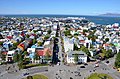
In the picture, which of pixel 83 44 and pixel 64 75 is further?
pixel 83 44

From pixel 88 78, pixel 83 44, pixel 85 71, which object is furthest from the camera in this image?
pixel 83 44

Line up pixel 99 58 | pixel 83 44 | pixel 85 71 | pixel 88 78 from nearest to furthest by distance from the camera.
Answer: pixel 88 78
pixel 85 71
pixel 99 58
pixel 83 44

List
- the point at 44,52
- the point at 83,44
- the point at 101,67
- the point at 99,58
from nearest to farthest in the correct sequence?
the point at 101,67 → the point at 44,52 → the point at 99,58 → the point at 83,44

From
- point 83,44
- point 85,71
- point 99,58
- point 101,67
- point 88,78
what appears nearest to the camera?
point 88,78

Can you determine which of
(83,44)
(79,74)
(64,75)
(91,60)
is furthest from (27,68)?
(83,44)

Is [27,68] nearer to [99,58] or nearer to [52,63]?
[52,63]

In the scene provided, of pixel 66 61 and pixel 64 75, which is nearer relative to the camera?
pixel 64 75

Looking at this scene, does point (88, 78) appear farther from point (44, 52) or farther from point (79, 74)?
point (44, 52)

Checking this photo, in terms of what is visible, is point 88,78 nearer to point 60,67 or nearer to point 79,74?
point 79,74

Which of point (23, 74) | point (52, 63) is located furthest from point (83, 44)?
point (23, 74)
